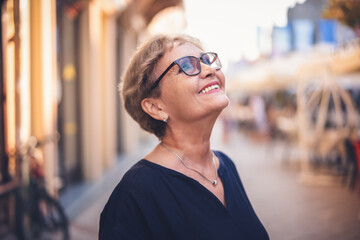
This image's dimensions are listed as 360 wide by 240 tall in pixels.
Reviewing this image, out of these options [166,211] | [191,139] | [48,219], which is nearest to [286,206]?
[48,219]

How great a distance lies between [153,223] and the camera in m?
1.14

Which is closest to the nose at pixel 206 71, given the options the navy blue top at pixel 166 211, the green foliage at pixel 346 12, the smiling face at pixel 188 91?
the smiling face at pixel 188 91

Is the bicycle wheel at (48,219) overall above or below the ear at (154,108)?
below

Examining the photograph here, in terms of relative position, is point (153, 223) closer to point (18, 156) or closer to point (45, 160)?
point (18, 156)

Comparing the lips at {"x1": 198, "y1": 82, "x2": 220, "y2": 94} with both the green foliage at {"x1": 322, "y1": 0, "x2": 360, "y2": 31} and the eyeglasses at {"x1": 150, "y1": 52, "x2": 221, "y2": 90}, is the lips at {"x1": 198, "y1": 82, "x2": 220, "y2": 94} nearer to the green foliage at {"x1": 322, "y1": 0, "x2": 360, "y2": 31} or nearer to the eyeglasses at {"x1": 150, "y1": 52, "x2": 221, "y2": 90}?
the eyeglasses at {"x1": 150, "y1": 52, "x2": 221, "y2": 90}

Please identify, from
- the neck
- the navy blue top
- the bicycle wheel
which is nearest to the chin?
the neck

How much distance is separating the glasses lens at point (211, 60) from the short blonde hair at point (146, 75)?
0.09 metres

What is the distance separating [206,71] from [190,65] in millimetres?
81

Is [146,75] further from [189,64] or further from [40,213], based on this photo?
[40,213]

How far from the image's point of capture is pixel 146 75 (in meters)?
1.42

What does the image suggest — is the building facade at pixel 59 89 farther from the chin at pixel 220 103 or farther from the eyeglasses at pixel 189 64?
the chin at pixel 220 103

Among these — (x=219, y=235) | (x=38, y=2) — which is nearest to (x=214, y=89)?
(x=219, y=235)

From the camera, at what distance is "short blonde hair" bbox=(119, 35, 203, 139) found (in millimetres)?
1401

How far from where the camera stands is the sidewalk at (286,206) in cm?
362
